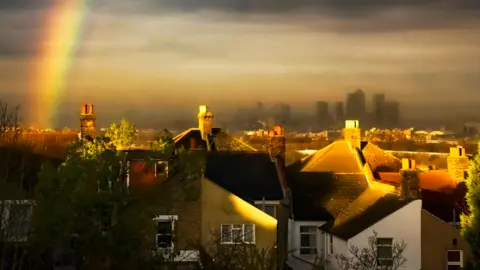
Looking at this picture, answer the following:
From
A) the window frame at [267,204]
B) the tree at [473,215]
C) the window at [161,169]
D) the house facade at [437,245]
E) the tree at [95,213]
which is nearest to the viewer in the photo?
the tree at [95,213]

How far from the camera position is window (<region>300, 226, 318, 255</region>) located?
37.3 meters

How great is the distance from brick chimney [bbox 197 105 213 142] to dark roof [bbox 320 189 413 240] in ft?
44.2

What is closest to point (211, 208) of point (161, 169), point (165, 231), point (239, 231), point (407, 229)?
Answer: point (239, 231)

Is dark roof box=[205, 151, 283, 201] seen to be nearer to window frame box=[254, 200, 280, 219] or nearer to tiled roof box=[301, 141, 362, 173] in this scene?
window frame box=[254, 200, 280, 219]

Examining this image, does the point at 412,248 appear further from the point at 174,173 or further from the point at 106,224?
the point at 106,224

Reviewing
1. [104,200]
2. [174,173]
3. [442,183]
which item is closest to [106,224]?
[104,200]

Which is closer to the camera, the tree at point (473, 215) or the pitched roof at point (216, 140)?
the tree at point (473, 215)

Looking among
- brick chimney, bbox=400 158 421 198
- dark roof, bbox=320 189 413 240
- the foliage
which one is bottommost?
dark roof, bbox=320 189 413 240

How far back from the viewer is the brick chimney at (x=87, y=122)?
36.6 metres

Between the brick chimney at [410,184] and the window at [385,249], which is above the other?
the brick chimney at [410,184]

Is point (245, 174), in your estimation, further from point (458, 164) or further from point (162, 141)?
point (458, 164)

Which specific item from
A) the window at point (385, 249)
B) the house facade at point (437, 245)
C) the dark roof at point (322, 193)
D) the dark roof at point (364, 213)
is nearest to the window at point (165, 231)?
the dark roof at point (364, 213)

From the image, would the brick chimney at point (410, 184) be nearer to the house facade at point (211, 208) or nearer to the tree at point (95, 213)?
the house facade at point (211, 208)

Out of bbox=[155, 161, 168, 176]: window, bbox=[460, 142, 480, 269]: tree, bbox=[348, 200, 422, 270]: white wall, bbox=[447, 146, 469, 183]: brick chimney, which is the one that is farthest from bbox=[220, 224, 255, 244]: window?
bbox=[447, 146, 469, 183]: brick chimney
